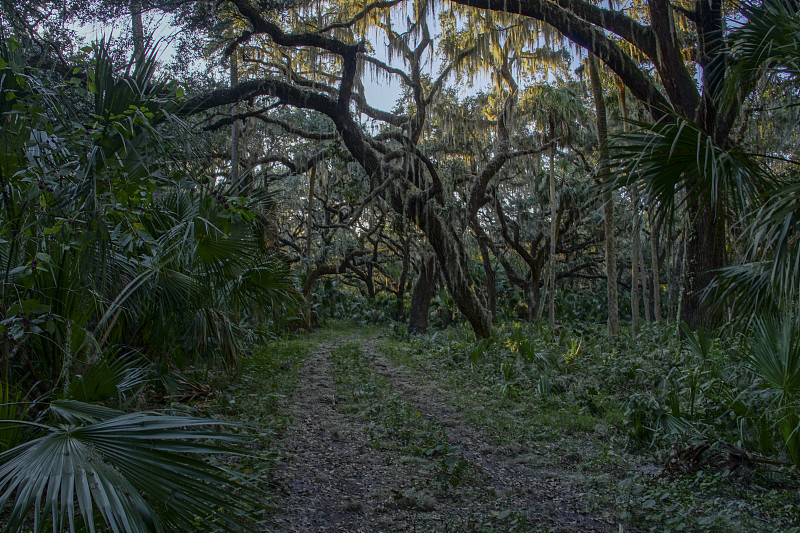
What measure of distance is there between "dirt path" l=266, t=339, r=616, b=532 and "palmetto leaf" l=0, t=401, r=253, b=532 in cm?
143

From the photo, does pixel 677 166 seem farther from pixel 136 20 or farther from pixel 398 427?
pixel 136 20

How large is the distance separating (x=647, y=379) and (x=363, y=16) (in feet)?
24.4

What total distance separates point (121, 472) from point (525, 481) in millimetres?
2851

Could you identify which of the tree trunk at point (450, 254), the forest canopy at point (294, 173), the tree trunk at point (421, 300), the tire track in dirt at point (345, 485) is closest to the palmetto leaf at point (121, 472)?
the forest canopy at point (294, 173)

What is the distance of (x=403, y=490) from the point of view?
3.52 meters

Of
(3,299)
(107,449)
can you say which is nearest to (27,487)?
(107,449)

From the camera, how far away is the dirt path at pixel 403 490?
305 centimetres

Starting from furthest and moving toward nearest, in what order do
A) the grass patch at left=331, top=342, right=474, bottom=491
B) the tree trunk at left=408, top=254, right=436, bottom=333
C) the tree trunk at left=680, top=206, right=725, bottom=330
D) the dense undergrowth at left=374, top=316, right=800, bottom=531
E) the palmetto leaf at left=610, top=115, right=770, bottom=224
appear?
the tree trunk at left=408, top=254, right=436, bottom=333, the tree trunk at left=680, top=206, right=725, bottom=330, the grass patch at left=331, top=342, right=474, bottom=491, the palmetto leaf at left=610, top=115, right=770, bottom=224, the dense undergrowth at left=374, top=316, right=800, bottom=531

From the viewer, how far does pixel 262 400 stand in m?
5.86

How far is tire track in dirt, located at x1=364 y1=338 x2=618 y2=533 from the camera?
10.1ft

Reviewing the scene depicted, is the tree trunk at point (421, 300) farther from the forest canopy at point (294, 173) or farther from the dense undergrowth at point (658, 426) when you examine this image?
the dense undergrowth at point (658, 426)

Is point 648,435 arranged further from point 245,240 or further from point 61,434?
point 61,434

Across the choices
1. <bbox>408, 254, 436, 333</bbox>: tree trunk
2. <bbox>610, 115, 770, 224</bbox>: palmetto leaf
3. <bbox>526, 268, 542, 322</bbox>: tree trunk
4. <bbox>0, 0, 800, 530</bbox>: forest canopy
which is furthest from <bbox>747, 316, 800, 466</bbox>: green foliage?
<bbox>526, 268, 542, 322</bbox>: tree trunk

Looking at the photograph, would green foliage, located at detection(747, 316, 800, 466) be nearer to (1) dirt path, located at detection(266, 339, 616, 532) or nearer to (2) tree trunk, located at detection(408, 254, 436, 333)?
(1) dirt path, located at detection(266, 339, 616, 532)
